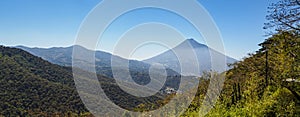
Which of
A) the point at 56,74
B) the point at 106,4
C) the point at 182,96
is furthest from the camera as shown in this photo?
the point at 56,74

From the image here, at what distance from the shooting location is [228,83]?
1942 centimetres

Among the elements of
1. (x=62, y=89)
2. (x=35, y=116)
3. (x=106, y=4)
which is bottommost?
(x=35, y=116)

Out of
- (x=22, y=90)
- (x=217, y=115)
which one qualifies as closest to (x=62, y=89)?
(x=22, y=90)

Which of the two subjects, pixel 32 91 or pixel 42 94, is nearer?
pixel 42 94

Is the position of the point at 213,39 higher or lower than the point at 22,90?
higher

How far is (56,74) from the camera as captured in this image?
7975cm

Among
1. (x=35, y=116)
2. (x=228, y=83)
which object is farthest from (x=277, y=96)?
(x=35, y=116)

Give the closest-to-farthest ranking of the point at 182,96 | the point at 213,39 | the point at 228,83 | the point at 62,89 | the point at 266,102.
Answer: the point at 213,39
the point at 266,102
the point at 228,83
the point at 182,96
the point at 62,89

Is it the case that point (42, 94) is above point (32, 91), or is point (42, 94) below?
below

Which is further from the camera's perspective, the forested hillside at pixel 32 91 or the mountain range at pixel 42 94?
the forested hillside at pixel 32 91

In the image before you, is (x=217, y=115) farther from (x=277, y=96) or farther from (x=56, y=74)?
(x=56, y=74)

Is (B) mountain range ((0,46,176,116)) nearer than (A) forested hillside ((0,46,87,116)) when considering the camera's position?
Yes

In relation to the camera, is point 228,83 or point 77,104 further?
point 77,104

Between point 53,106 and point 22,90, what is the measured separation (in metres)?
9.79
